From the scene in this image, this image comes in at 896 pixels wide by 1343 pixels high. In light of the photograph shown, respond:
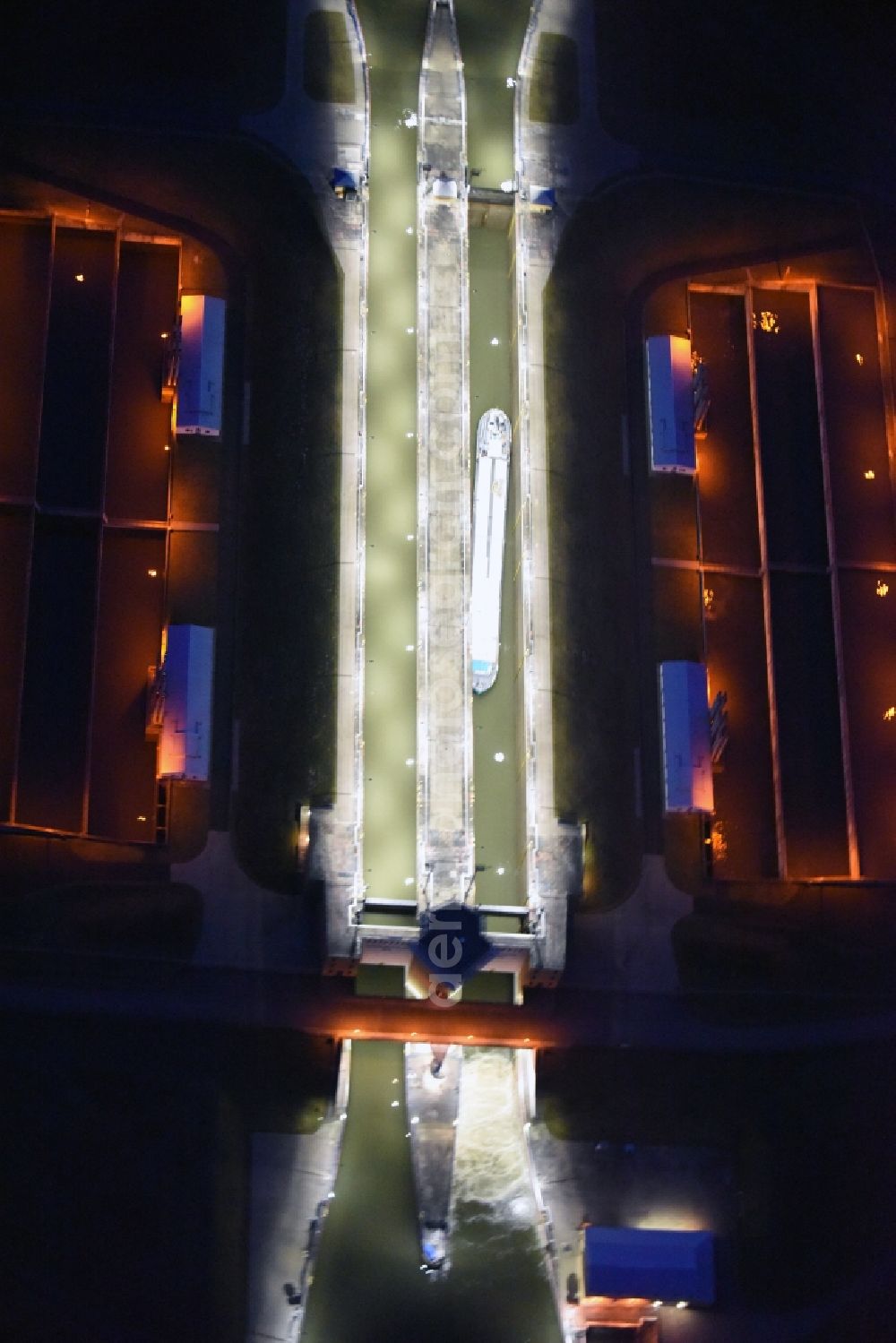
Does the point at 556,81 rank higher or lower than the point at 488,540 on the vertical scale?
higher

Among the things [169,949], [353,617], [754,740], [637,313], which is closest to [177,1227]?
[169,949]

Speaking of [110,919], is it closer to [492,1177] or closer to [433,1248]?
[433,1248]

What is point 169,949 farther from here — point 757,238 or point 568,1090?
point 757,238

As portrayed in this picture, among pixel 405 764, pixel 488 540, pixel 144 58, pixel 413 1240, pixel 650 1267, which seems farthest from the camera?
pixel 144 58

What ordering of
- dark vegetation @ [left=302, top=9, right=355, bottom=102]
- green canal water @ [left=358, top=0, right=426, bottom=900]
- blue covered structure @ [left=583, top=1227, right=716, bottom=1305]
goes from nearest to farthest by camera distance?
blue covered structure @ [left=583, top=1227, right=716, bottom=1305], green canal water @ [left=358, top=0, right=426, bottom=900], dark vegetation @ [left=302, top=9, right=355, bottom=102]

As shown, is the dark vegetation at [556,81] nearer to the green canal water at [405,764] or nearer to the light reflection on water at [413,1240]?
the green canal water at [405,764]

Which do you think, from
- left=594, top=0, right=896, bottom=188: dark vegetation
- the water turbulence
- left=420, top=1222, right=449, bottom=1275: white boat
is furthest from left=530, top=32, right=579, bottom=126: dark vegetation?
left=420, top=1222, right=449, bottom=1275: white boat

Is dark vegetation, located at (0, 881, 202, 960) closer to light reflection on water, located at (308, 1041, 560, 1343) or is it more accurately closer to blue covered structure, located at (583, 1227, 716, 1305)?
light reflection on water, located at (308, 1041, 560, 1343)

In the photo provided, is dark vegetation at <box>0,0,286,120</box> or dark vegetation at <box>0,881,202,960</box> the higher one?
dark vegetation at <box>0,0,286,120</box>

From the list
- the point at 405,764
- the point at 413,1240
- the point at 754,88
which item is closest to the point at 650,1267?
the point at 413,1240
